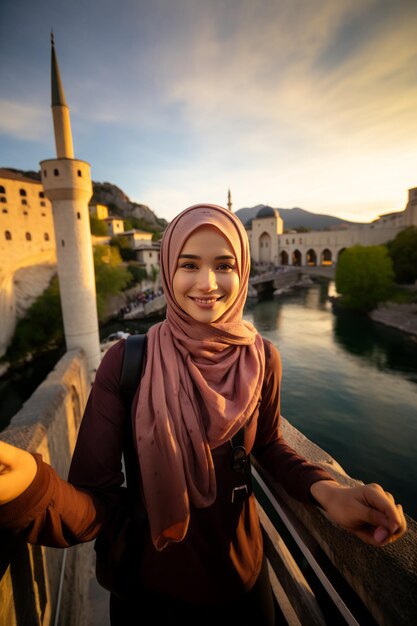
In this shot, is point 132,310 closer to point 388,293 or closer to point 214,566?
point 388,293

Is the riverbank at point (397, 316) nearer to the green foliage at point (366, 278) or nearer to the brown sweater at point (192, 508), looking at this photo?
the green foliage at point (366, 278)

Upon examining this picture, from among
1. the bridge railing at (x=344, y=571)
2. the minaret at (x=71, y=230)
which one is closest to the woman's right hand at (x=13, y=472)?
the bridge railing at (x=344, y=571)

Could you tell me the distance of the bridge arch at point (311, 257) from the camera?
51.9m

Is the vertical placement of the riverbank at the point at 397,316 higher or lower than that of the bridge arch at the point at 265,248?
lower

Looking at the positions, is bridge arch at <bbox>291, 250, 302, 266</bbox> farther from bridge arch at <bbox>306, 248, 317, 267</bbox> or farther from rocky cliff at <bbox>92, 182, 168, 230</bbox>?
rocky cliff at <bbox>92, 182, 168, 230</bbox>

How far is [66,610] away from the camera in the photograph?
2336 millimetres

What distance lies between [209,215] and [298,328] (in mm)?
20214

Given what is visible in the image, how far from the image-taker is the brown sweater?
90cm

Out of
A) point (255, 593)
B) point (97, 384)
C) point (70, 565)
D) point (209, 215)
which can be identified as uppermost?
point (209, 215)

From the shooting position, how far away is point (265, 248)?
52.7 meters

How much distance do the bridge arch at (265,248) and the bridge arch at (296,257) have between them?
457 cm

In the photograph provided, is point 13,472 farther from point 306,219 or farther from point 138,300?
point 306,219

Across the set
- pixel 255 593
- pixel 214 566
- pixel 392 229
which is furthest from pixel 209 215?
pixel 392 229

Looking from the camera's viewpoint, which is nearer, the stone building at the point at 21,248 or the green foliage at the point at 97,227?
the stone building at the point at 21,248
